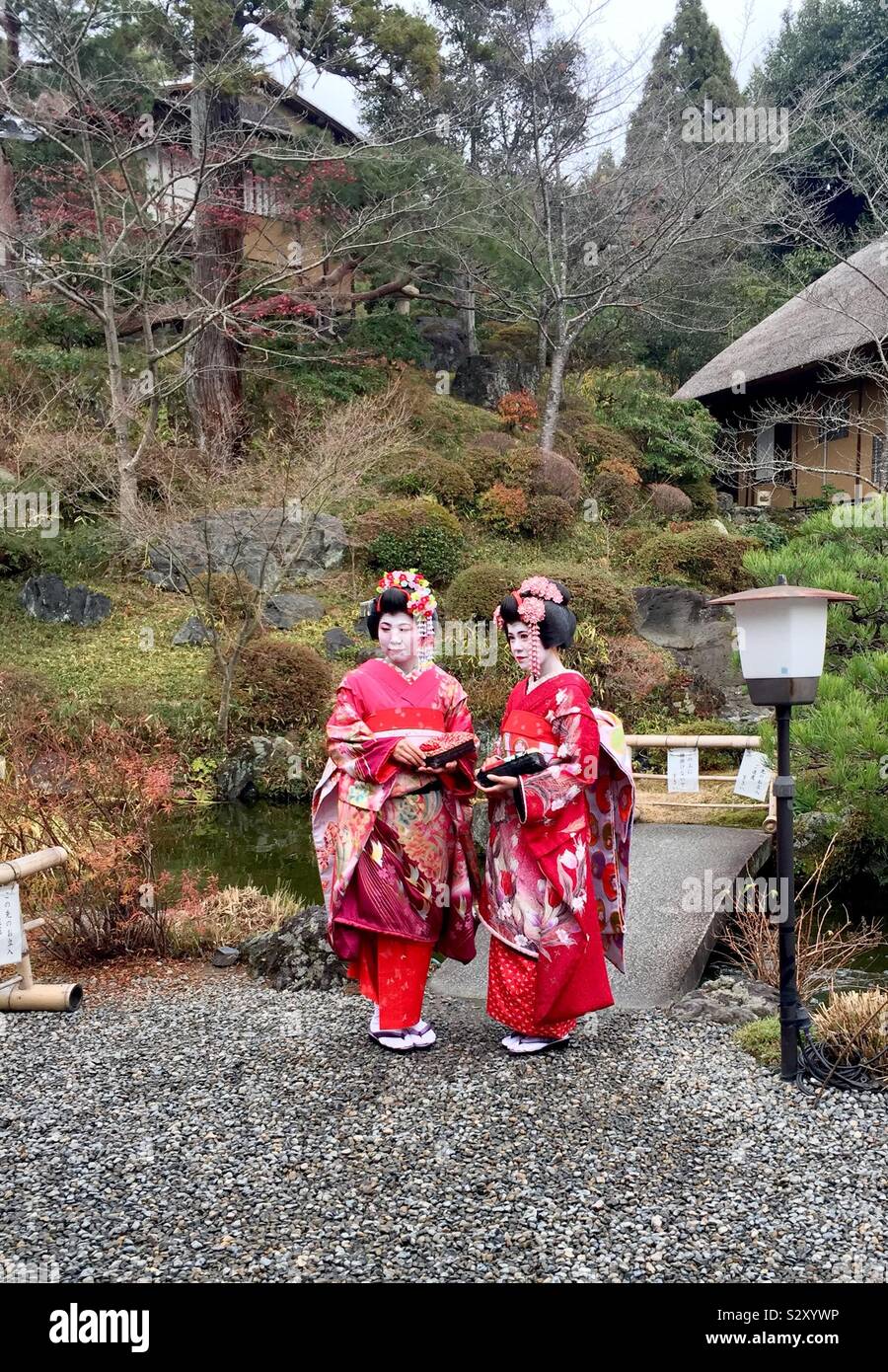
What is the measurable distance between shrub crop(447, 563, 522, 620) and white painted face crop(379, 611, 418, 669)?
7130 mm

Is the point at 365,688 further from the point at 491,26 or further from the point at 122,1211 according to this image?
the point at 491,26

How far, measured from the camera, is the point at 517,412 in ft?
60.3

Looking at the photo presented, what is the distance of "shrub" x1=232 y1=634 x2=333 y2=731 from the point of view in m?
11.0

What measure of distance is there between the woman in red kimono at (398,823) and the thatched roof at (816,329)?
35.6 ft

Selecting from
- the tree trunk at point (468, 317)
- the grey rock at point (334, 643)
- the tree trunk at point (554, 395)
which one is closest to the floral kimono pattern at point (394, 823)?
the grey rock at point (334, 643)

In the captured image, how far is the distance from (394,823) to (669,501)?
13.7 metres

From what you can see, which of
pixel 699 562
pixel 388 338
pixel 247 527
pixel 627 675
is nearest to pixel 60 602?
pixel 247 527

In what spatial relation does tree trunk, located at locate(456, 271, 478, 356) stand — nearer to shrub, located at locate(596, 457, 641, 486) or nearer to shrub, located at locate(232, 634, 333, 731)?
shrub, located at locate(596, 457, 641, 486)

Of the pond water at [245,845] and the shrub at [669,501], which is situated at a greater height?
the shrub at [669,501]

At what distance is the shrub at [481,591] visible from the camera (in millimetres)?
11398

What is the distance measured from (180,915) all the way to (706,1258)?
3978 millimetres

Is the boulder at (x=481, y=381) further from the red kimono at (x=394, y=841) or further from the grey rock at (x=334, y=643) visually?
the red kimono at (x=394, y=841)

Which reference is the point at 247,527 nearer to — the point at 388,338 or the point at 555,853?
the point at 388,338
